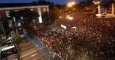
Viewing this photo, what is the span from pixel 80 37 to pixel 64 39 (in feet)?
4.94

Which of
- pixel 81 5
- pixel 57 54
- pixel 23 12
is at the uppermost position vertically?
pixel 23 12

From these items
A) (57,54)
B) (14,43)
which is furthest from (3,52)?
(57,54)

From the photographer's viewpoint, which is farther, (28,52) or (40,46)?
(40,46)

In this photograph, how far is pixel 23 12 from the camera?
20812 mm

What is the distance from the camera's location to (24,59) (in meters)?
13.3

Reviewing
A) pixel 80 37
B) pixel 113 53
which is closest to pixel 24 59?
pixel 80 37

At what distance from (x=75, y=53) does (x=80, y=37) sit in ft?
10.3

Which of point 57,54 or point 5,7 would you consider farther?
point 5,7

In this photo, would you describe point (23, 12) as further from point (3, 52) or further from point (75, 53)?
point (75, 53)

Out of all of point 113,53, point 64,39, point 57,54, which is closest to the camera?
point 113,53

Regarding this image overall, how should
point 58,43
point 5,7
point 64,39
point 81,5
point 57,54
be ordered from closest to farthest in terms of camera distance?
point 57,54, point 58,43, point 64,39, point 5,7, point 81,5

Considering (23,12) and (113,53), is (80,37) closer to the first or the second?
(113,53)

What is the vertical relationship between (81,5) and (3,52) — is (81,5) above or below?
below

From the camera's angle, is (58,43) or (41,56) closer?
(41,56)
